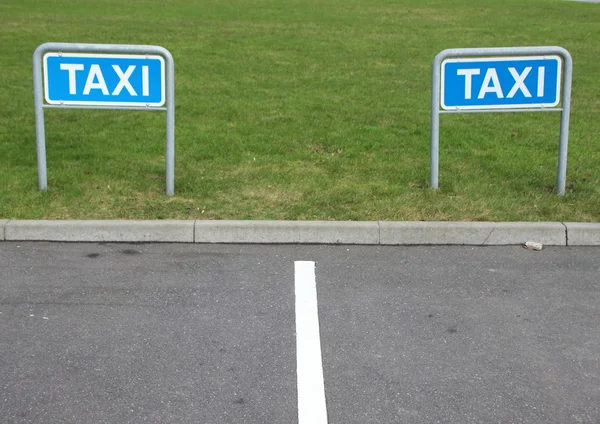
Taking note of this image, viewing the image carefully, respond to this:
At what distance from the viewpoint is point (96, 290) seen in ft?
18.9

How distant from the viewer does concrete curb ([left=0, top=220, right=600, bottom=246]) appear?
6746 millimetres

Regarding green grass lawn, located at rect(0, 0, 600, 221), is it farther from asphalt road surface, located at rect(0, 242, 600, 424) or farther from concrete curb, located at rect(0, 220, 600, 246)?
asphalt road surface, located at rect(0, 242, 600, 424)

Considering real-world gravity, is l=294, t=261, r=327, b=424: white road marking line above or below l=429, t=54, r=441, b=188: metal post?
below

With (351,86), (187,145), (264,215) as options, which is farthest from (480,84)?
(351,86)

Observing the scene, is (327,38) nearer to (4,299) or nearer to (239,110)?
(239,110)

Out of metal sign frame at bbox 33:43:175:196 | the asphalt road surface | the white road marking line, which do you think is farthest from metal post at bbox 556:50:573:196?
metal sign frame at bbox 33:43:175:196

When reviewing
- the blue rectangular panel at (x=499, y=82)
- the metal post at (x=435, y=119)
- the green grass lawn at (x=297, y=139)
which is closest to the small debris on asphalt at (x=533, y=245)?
the green grass lawn at (x=297, y=139)

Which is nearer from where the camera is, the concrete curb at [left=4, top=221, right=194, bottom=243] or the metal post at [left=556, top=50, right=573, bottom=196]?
the concrete curb at [left=4, top=221, right=194, bottom=243]

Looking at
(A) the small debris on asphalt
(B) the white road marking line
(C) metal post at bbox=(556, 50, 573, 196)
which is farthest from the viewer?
(C) metal post at bbox=(556, 50, 573, 196)

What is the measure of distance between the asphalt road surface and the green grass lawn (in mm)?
775

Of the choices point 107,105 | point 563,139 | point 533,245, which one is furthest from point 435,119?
point 107,105

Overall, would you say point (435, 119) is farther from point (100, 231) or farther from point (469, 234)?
point (100, 231)

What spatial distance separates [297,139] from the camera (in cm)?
962

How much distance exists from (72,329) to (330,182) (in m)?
3.44
